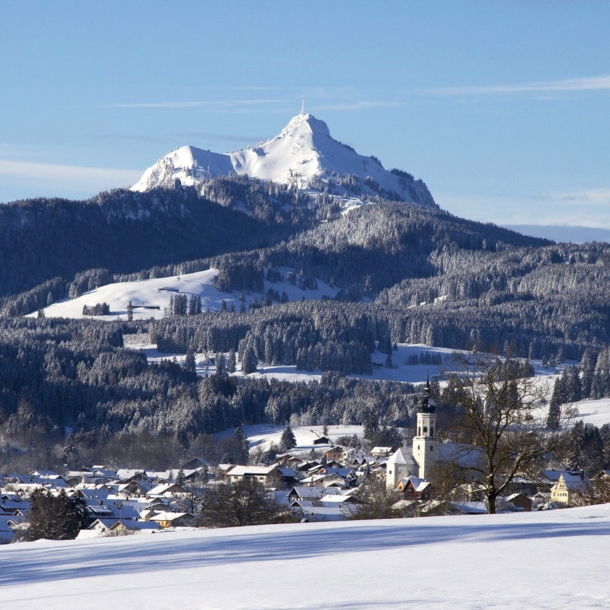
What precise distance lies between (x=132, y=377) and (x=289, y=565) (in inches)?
7114

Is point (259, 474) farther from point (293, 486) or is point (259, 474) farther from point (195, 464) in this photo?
point (195, 464)

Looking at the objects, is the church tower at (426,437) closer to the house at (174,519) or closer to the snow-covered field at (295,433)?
the snow-covered field at (295,433)

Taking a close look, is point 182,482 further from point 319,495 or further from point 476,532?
point 476,532

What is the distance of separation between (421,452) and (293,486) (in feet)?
45.8

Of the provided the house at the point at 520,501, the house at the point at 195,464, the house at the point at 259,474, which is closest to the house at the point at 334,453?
the house at the point at 195,464

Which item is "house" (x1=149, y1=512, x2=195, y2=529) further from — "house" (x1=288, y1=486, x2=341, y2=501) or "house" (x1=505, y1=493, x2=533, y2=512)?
"house" (x1=505, y1=493, x2=533, y2=512)

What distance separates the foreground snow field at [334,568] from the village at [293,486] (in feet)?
63.8

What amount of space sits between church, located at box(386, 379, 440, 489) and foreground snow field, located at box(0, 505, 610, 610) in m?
90.4

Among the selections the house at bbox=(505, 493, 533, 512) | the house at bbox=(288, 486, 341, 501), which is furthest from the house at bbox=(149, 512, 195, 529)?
the house at bbox=(505, 493, 533, 512)

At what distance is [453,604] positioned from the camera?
16.3 m

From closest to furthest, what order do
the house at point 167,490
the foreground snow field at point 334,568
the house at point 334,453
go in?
1. the foreground snow field at point 334,568
2. the house at point 167,490
3. the house at point 334,453

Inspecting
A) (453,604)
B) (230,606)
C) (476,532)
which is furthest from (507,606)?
(476,532)

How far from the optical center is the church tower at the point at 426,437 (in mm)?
119250

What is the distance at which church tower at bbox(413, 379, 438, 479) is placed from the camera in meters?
119
